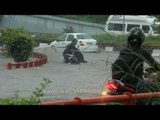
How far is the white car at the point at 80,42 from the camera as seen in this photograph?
1.95 metres

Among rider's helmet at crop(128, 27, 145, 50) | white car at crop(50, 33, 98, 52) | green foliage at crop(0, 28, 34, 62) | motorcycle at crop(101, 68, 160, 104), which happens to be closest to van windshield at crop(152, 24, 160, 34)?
rider's helmet at crop(128, 27, 145, 50)

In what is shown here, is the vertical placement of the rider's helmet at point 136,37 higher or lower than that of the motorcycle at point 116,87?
higher

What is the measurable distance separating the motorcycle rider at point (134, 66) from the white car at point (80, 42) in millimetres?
157

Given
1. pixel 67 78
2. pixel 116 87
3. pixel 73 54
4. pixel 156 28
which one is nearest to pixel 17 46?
pixel 67 78

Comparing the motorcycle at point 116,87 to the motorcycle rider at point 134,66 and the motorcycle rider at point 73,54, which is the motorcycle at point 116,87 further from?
the motorcycle rider at point 73,54

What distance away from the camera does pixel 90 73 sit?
2490 millimetres

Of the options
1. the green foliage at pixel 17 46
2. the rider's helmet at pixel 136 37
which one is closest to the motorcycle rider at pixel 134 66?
the rider's helmet at pixel 136 37

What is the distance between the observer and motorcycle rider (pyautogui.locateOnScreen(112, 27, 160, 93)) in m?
1.87
